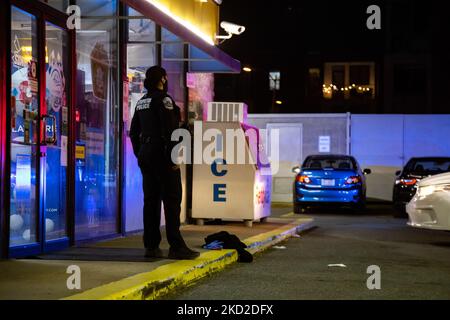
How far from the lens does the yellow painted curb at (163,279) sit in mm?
6086

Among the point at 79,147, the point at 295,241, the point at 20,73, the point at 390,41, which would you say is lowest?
the point at 295,241

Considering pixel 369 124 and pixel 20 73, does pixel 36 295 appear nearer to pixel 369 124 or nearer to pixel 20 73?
pixel 20 73

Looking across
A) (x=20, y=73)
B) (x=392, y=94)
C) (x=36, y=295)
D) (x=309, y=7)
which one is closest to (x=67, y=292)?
(x=36, y=295)

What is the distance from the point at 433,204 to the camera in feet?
35.6

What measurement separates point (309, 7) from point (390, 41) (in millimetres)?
6990

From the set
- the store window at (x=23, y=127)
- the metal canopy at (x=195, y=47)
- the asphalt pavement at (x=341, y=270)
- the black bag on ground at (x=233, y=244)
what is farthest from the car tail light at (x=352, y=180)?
the store window at (x=23, y=127)

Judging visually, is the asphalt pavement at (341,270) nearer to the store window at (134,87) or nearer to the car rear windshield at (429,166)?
the store window at (134,87)

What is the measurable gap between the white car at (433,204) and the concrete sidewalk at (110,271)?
A: 2.43 meters

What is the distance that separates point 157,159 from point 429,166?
43.2 ft

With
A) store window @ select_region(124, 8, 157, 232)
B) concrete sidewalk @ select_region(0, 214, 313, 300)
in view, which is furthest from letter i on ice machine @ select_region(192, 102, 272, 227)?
concrete sidewalk @ select_region(0, 214, 313, 300)

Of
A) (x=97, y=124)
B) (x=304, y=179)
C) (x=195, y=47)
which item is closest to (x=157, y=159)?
(x=97, y=124)

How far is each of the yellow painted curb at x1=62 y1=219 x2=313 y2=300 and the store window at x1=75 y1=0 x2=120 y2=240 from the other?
6.88 ft

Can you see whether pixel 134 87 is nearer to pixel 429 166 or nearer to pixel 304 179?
pixel 304 179

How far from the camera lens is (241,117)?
14312mm
